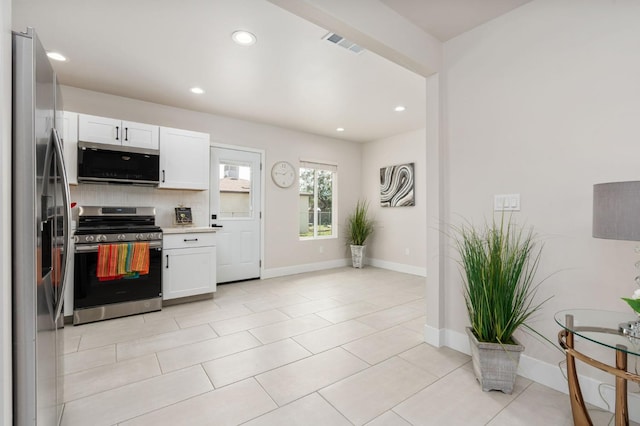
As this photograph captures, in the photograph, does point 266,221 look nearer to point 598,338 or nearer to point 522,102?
point 522,102

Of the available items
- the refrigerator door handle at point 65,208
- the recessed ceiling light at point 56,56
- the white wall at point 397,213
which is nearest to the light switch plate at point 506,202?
the refrigerator door handle at point 65,208

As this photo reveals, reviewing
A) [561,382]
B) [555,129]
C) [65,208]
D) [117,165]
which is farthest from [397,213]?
[65,208]

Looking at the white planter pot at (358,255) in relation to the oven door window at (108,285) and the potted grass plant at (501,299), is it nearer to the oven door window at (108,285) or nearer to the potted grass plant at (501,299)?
the oven door window at (108,285)

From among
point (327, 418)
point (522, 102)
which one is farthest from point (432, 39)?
point (327, 418)

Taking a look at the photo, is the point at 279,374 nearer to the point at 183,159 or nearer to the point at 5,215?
the point at 5,215

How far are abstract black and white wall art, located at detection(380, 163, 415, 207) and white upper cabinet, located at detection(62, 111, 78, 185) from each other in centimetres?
466

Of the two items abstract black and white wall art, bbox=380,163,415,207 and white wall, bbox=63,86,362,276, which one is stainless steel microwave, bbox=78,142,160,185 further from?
abstract black and white wall art, bbox=380,163,415,207

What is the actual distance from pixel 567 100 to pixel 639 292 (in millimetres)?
1187

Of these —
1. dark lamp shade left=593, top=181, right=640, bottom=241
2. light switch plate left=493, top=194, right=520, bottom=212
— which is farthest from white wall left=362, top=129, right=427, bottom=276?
dark lamp shade left=593, top=181, right=640, bottom=241

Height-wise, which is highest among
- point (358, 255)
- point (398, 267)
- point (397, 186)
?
point (397, 186)

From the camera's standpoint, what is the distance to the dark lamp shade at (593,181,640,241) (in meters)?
1.24

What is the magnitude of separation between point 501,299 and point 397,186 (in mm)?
3807

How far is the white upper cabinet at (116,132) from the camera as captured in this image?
10.5 feet

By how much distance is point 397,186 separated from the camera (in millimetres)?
5488
